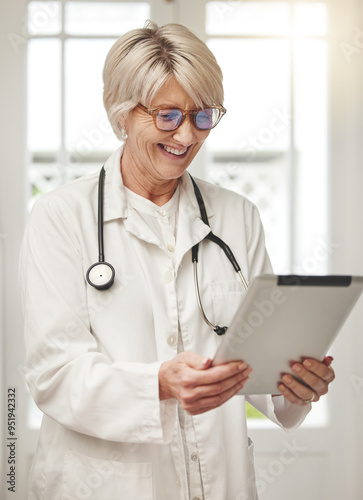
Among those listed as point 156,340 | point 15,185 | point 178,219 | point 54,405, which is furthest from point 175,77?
point 15,185

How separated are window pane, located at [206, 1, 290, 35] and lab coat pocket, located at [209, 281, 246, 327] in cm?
128

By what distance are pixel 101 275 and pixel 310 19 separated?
5.26ft

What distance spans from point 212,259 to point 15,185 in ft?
3.56

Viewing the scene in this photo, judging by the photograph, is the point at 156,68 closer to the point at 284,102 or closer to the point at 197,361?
the point at 197,361

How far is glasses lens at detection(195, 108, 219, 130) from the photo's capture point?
135 cm

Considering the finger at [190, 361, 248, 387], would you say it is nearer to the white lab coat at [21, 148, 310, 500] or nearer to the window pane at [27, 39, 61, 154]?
the white lab coat at [21, 148, 310, 500]

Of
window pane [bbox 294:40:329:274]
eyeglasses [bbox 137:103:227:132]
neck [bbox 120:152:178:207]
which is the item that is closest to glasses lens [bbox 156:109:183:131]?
eyeglasses [bbox 137:103:227:132]

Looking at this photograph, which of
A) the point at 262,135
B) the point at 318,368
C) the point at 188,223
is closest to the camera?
the point at 318,368

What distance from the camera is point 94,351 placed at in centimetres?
127

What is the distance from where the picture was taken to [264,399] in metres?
1.49

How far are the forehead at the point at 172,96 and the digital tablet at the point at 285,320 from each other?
0.51m

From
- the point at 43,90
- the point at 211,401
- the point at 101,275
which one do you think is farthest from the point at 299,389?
the point at 43,90

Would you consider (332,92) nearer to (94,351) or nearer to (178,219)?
(178,219)

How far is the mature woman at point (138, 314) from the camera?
1.23 meters
